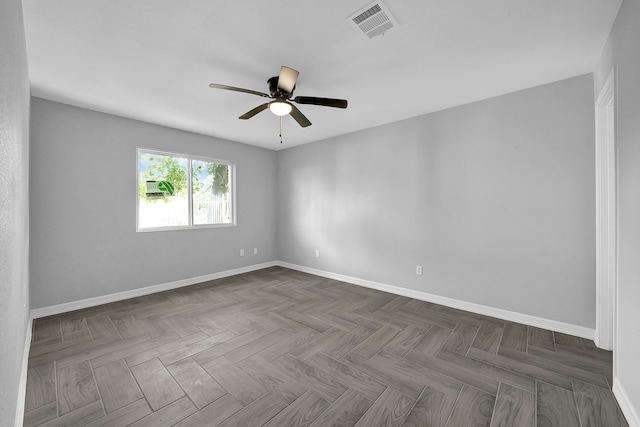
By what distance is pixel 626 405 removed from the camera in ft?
5.46

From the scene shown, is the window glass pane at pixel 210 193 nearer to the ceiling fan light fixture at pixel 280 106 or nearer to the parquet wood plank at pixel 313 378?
the ceiling fan light fixture at pixel 280 106

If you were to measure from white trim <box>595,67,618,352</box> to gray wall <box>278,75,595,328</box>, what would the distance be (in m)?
0.15

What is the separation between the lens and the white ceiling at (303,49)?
71.0 inches

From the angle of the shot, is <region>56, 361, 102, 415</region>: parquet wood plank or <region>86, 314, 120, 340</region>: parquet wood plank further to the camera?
<region>86, 314, 120, 340</region>: parquet wood plank

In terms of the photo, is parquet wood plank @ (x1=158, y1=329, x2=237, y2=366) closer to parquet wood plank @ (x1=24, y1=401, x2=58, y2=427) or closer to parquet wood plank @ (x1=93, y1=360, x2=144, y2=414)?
parquet wood plank @ (x1=93, y1=360, x2=144, y2=414)

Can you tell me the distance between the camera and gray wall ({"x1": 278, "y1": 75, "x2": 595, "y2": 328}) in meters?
2.71

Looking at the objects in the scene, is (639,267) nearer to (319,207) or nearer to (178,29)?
(178,29)

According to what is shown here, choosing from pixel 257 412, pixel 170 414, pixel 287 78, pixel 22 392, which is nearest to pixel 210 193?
pixel 287 78

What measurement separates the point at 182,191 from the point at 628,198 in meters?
5.05

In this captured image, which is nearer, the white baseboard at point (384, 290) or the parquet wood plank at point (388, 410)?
the parquet wood plank at point (388, 410)

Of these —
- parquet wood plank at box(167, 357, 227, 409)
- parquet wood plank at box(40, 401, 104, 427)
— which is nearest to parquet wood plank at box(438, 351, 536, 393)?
parquet wood plank at box(167, 357, 227, 409)

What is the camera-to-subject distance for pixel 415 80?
2777 millimetres

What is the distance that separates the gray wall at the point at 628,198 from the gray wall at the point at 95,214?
4.95 m

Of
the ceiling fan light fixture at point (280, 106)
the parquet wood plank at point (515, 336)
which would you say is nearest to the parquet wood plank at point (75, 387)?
the ceiling fan light fixture at point (280, 106)
